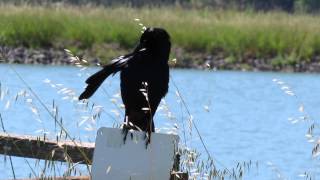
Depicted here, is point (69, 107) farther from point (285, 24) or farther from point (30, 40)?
point (285, 24)

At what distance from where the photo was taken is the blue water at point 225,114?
34.4 ft

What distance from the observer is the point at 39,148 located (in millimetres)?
5508

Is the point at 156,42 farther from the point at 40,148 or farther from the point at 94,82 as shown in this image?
the point at 40,148

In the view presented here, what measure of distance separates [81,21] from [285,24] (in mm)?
5437

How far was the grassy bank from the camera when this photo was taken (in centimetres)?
2695

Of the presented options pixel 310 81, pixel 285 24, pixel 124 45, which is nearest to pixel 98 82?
pixel 310 81

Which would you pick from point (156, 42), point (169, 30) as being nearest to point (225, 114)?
point (169, 30)

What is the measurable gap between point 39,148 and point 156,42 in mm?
764

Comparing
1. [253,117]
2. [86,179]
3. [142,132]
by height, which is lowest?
[253,117]

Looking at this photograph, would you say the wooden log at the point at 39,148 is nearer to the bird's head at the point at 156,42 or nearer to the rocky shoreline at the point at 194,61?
the bird's head at the point at 156,42

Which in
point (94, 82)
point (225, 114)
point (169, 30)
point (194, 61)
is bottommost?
point (194, 61)

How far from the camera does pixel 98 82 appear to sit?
5.21 metres

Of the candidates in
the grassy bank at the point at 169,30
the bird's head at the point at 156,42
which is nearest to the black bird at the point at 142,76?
the bird's head at the point at 156,42

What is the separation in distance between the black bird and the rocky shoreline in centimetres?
2005
